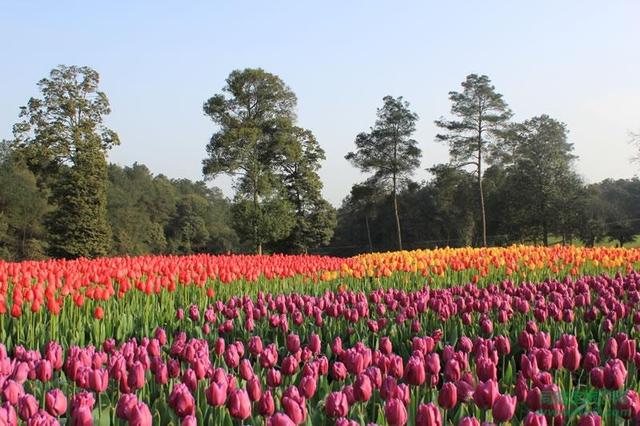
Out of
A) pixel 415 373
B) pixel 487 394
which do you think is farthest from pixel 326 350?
pixel 487 394

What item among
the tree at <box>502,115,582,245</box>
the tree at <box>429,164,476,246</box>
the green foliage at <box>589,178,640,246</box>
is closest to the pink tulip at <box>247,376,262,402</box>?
the tree at <box>429,164,476,246</box>

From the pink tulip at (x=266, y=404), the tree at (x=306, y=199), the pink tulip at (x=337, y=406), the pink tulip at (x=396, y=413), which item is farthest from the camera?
the tree at (x=306, y=199)

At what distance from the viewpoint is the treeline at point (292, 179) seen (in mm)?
37125

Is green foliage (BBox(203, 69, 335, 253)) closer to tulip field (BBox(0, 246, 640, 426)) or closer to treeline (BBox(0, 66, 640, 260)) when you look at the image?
treeline (BBox(0, 66, 640, 260))

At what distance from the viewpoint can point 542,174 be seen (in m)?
43.1

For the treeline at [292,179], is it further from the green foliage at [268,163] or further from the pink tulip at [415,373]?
the pink tulip at [415,373]

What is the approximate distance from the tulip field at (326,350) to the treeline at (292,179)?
27417mm

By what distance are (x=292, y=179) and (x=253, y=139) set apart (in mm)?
4810

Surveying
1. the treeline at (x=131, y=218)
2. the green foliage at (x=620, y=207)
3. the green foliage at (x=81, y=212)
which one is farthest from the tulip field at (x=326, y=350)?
the green foliage at (x=620, y=207)

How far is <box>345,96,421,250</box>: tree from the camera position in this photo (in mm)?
43625

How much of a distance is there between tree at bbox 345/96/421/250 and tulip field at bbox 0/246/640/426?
32731mm

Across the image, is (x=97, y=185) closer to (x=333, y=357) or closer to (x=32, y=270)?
(x=32, y=270)

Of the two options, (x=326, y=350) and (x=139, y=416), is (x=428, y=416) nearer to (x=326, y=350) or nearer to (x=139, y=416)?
(x=139, y=416)

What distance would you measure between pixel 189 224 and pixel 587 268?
61.7 metres
